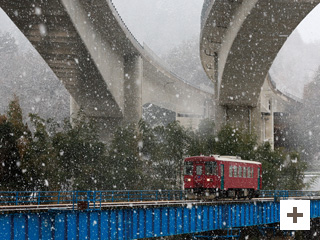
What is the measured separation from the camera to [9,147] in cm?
3522

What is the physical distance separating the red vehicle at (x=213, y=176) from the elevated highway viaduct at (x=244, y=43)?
6807 millimetres

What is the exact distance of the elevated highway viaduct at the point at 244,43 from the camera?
27.8 m

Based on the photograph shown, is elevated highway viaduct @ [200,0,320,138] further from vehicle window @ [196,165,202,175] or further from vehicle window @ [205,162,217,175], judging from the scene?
vehicle window @ [196,165,202,175]

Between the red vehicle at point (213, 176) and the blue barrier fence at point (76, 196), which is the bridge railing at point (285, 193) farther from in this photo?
the red vehicle at point (213, 176)

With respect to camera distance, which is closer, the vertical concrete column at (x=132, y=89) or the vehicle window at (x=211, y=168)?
the vehicle window at (x=211, y=168)

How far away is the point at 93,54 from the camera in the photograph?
119 feet

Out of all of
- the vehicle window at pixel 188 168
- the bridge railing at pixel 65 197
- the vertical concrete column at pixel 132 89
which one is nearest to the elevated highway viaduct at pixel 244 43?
the vertical concrete column at pixel 132 89

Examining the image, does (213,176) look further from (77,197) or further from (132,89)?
(132,89)

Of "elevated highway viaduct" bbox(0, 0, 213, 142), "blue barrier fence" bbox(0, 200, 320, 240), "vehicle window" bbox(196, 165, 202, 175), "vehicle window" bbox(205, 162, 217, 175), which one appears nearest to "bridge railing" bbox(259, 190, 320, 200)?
"blue barrier fence" bbox(0, 200, 320, 240)

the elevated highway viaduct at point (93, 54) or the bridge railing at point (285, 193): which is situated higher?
the elevated highway viaduct at point (93, 54)

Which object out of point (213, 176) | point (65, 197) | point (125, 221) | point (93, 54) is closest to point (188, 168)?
point (213, 176)

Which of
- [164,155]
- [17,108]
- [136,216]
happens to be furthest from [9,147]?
[136,216]

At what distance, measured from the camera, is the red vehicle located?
28609 mm

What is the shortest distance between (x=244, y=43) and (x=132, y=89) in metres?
16.1
